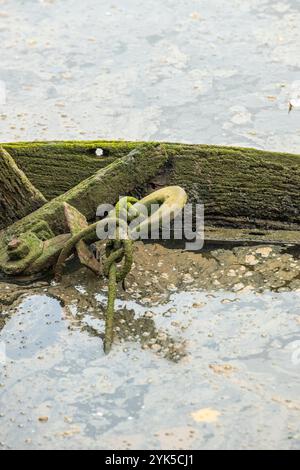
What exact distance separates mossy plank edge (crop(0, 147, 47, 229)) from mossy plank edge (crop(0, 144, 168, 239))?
0.22 ft

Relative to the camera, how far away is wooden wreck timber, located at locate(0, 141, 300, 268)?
12.8 feet

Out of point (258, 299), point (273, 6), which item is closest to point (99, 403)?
point (258, 299)

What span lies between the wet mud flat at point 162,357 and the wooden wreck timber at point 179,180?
0.52ft

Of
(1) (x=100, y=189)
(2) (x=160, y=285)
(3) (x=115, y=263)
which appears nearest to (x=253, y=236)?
(2) (x=160, y=285)

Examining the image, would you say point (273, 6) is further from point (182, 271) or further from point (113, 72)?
point (182, 271)

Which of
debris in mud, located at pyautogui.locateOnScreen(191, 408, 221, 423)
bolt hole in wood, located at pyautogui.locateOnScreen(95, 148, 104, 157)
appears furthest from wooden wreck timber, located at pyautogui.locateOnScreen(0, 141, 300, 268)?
debris in mud, located at pyautogui.locateOnScreen(191, 408, 221, 423)

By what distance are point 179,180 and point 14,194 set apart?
689 millimetres

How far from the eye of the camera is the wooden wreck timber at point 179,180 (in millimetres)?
3895

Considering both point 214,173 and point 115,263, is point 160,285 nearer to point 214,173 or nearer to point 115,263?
point 115,263

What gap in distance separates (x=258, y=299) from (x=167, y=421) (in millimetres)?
808

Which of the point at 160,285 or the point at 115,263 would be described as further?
the point at 160,285

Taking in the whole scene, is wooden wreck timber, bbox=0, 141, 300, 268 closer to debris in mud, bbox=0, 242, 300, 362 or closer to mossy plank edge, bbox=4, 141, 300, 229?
mossy plank edge, bbox=4, 141, 300, 229

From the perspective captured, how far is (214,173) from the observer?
4027 mm

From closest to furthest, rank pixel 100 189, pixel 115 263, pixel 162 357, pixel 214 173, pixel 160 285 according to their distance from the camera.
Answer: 1. pixel 162 357
2. pixel 115 263
3. pixel 160 285
4. pixel 100 189
5. pixel 214 173
